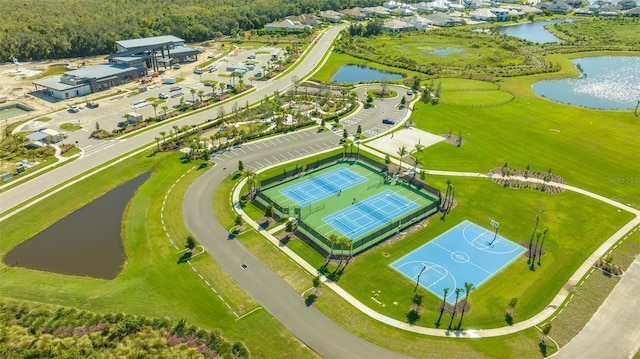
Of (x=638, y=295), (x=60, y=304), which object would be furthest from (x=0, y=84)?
(x=638, y=295)

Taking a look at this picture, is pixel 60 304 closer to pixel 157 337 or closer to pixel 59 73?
pixel 157 337

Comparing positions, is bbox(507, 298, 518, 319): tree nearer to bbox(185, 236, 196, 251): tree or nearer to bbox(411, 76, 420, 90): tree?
bbox(185, 236, 196, 251): tree

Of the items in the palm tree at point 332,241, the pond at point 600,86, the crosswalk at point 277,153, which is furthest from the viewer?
the pond at point 600,86

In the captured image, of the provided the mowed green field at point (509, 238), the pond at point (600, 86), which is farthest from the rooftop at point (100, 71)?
the pond at point (600, 86)

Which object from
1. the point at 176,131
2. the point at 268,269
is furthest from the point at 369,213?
the point at 176,131

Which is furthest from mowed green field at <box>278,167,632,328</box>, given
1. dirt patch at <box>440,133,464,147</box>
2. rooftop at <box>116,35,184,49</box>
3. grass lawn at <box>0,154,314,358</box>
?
rooftop at <box>116,35,184,49</box>

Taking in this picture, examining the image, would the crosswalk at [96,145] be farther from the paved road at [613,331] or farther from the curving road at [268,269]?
the paved road at [613,331]

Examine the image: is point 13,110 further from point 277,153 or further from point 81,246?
point 277,153
